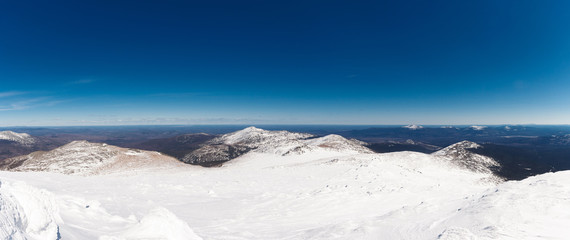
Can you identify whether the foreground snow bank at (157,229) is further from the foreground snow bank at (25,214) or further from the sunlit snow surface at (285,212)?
the foreground snow bank at (25,214)

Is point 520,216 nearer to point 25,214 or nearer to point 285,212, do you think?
point 285,212

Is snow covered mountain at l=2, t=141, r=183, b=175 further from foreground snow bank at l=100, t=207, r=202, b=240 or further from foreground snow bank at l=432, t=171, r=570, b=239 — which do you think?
foreground snow bank at l=432, t=171, r=570, b=239

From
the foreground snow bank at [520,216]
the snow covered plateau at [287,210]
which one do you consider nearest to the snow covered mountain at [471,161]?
the snow covered plateau at [287,210]

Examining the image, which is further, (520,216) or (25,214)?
(520,216)

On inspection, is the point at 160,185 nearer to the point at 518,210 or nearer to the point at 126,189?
the point at 126,189

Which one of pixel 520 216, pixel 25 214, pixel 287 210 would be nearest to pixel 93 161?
pixel 287 210

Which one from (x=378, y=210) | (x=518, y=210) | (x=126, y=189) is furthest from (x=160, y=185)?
(x=518, y=210)

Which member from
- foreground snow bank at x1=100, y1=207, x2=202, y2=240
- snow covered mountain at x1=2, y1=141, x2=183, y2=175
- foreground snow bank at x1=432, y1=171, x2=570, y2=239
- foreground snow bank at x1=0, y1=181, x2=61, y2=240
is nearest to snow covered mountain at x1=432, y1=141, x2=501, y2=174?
foreground snow bank at x1=432, y1=171, x2=570, y2=239

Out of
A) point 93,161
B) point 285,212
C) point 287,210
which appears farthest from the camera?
point 93,161
